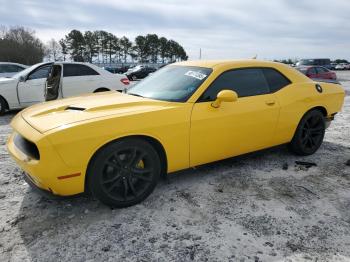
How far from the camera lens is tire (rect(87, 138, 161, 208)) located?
3064 millimetres

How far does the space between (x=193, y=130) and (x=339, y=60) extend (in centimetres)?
7874

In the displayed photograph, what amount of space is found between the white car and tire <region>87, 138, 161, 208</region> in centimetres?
550

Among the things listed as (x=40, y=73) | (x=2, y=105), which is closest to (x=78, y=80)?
(x=40, y=73)

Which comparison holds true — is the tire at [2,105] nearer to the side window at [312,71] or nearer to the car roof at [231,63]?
the car roof at [231,63]

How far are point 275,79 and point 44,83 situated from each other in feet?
20.7

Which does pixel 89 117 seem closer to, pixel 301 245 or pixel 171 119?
pixel 171 119

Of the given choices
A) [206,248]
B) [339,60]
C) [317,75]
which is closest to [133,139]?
[206,248]

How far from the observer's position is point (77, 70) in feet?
27.8

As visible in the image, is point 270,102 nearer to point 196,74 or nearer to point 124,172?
point 196,74

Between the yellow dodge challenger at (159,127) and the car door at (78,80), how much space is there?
14.2 ft

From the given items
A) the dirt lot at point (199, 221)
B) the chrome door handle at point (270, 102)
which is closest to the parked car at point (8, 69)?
the dirt lot at point (199, 221)

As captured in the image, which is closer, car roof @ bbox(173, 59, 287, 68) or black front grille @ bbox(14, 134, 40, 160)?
black front grille @ bbox(14, 134, 40, 160)

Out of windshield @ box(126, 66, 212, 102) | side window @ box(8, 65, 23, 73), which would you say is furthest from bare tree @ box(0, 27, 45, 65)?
windshield @ box(126, 66, 212, 102)

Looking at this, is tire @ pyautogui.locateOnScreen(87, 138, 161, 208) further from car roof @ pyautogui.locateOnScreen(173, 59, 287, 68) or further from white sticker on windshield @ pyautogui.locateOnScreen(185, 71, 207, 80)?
car roof @ pyautogui.locateOnScreen(173, 59, 287, 68)
